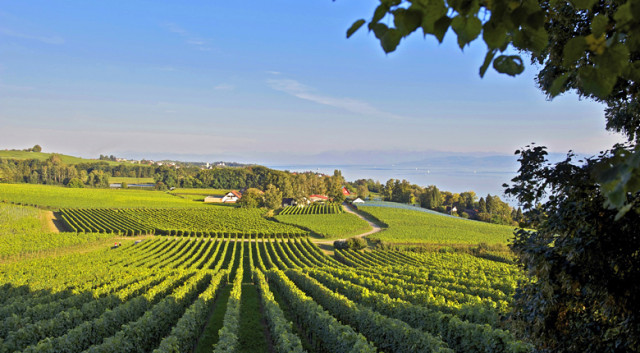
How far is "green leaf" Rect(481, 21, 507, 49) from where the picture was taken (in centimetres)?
157

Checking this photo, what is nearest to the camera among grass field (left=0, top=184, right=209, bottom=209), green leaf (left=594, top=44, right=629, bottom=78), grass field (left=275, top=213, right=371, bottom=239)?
→ green leaf (left=594, top=44, right=629, bottom=78)

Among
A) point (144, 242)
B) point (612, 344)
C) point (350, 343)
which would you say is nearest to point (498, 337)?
point (350, 343)

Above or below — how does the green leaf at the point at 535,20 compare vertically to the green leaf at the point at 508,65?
above

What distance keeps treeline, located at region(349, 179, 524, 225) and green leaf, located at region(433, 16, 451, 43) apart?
9635 centimetres

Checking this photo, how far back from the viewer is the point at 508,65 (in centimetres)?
166

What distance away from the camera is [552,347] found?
501cm

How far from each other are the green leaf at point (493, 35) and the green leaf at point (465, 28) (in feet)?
0.11

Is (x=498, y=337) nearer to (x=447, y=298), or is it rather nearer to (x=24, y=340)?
(x=447, y=298)

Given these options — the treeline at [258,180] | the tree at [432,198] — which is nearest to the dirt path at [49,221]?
the treeline at [258,180]

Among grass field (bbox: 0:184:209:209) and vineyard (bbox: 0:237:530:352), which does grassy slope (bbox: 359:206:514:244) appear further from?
grass field (bbox: 0:184:209:209)

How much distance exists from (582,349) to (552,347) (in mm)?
452

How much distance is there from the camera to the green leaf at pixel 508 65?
1.63 meters

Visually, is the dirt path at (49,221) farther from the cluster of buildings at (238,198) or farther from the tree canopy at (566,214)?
the tree canopy at (566,214)

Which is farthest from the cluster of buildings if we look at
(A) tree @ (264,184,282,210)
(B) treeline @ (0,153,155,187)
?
(B) treeline @ (0,153,155,187)
